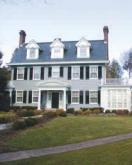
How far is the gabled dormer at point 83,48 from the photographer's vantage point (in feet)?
118

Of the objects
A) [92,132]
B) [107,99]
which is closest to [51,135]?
[92,132]

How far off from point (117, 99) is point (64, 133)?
17793mm

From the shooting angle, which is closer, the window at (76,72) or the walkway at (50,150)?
the walkway at (50,150)

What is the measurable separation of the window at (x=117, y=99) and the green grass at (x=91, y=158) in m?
21.2

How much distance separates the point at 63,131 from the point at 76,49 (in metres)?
20.7

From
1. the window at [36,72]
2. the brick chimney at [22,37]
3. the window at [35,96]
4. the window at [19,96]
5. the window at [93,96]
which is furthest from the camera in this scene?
the brick chimney at [22,37]

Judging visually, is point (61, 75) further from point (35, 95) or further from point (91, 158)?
point (91, 158)

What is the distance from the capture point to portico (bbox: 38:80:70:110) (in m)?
34.4

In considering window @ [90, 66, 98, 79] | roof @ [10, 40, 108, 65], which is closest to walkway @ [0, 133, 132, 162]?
window @ [90, 66, 98, 79]

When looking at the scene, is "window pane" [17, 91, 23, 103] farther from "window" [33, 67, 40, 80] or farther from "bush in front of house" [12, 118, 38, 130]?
"bush in front of house" [12, 118, 38, 130]

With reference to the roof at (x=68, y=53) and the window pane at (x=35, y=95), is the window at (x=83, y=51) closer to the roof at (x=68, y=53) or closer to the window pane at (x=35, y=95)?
the roof at (x=68, y=53)

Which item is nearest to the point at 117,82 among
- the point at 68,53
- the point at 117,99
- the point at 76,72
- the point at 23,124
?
the point at 117,99

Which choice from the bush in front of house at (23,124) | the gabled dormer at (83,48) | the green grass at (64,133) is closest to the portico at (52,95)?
the gabled dormer at (83,48)

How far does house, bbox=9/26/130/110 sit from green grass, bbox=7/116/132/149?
1363 cm
